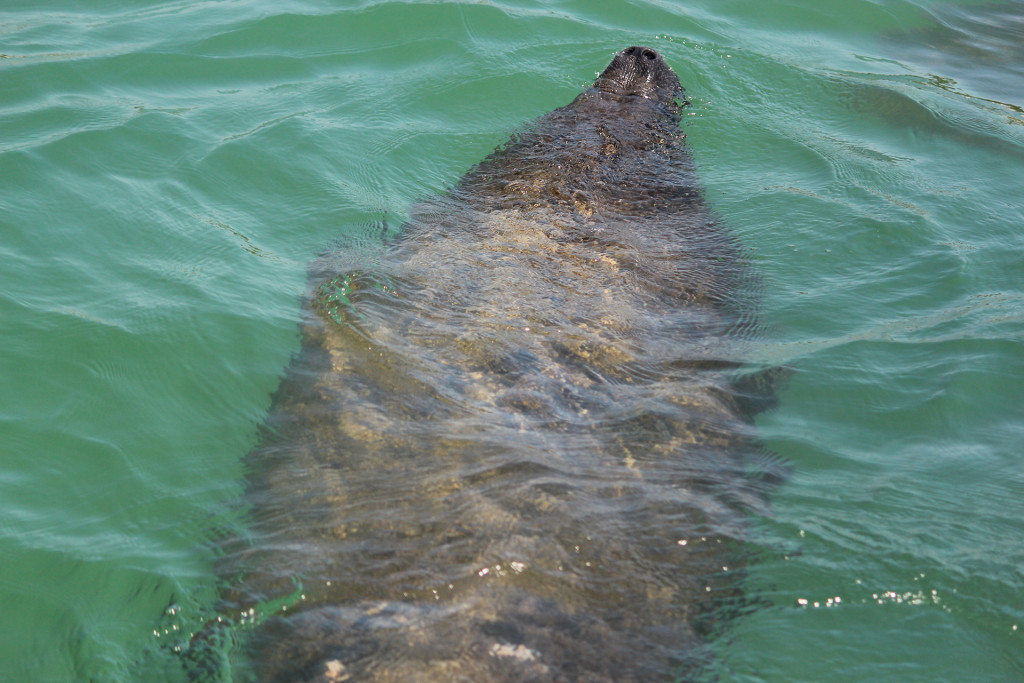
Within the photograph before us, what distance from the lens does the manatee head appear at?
6.80m

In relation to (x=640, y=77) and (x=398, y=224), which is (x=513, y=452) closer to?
(x=398, y=224)

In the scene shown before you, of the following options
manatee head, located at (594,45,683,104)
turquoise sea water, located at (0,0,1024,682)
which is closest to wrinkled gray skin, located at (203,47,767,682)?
turquoise sea water, located at (0,0,1024,682)

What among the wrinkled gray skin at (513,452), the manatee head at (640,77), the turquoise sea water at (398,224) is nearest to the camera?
the wrinkled gray skin at (513,452)

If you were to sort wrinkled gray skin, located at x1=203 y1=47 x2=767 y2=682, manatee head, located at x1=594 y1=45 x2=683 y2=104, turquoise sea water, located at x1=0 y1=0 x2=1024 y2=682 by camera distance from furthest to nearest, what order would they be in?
manatee head, located at x1=594 y1=45 x2=683 y2=104 < turquoise sea water, located at x1=0 y1=0 x2=1024 y2=682 < wrinkled gray skin, located at x1=203 y1=47 x2=767 y2=682

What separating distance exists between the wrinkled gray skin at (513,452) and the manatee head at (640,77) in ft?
4.44

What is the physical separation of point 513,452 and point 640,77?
4.33m

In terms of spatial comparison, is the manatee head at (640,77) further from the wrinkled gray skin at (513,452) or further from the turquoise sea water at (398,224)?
the wrinkled gray skin at (513,452)

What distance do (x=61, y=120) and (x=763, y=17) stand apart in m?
7.77

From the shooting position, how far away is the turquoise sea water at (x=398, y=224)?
3.39m

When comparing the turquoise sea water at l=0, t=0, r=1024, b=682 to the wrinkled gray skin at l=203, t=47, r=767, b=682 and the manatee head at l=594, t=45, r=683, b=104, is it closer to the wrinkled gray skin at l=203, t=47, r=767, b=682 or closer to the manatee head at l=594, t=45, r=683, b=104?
the wrinkled gray skin at l=203, t=47, r=767, b=682

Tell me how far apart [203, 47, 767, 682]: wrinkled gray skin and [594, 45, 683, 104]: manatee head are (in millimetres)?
1353

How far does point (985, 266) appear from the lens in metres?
6.05

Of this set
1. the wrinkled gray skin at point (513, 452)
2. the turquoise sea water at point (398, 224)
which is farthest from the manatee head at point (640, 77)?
the wrinkled gray skin at point (513, 452)

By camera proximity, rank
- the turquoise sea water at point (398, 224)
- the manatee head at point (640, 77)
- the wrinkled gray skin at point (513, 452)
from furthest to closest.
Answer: the manatee head at point (640, 77) < the turquoise sea water at point (398, 224) < the wrinkled gray skin at point (513, 452)
